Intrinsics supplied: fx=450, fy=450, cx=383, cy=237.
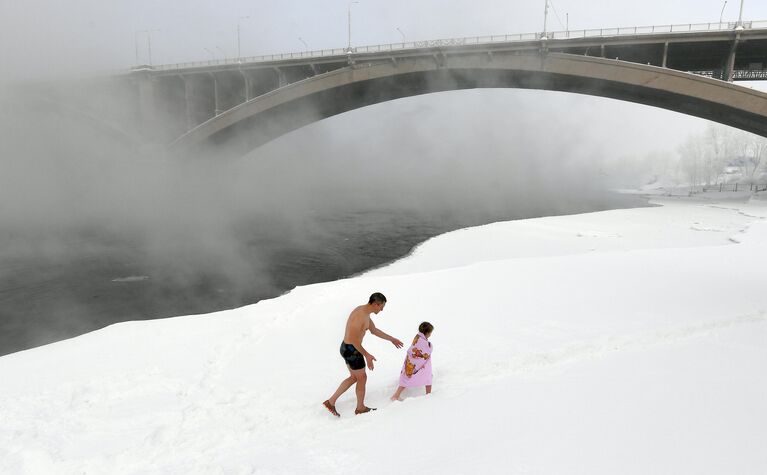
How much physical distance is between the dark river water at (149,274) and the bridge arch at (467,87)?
16.6 metres

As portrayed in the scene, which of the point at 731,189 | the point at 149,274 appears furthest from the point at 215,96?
the point at 731,189

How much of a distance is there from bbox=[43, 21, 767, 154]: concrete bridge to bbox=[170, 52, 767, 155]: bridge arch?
9cm

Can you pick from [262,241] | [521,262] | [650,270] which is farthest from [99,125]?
[650,270]

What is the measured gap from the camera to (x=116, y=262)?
21.9 m

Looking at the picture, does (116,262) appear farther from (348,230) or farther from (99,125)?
(99,125)

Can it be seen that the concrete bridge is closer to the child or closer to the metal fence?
the metal fence

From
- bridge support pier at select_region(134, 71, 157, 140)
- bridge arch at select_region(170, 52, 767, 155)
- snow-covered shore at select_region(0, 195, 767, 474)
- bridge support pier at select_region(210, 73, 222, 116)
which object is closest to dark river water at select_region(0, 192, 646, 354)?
snow-covered shore at select_region(0, 195, 767, 474)

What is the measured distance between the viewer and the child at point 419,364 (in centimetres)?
571

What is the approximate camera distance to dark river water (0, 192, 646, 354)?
14.6m

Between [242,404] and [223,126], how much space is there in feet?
141

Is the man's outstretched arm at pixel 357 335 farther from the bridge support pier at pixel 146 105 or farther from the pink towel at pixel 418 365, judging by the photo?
the bridge support pier at pixel 146 105

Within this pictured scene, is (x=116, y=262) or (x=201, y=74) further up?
(x=201, y=74)

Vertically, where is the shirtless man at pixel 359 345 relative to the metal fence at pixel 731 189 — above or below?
above

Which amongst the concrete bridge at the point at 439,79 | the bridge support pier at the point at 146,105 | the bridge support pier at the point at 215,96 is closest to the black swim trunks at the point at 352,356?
the concrete bridge at the point at 439,79
